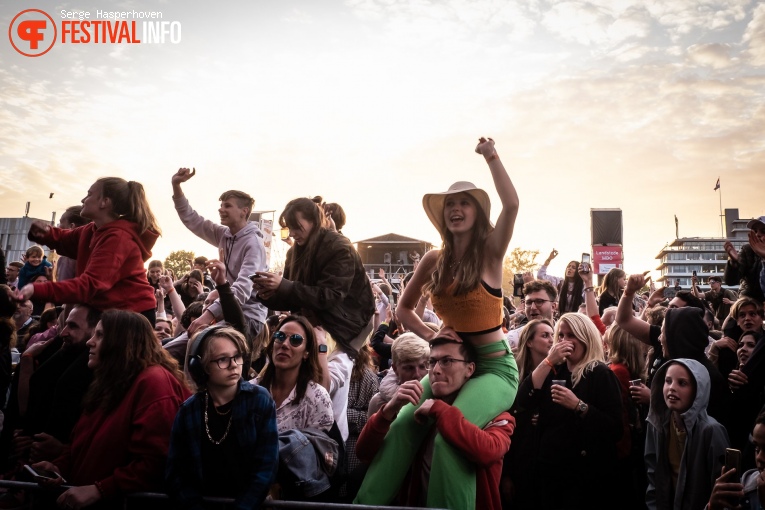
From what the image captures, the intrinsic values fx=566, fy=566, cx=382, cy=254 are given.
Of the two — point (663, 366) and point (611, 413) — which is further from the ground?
point (663, 366)

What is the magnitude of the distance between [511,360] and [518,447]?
1.31 m

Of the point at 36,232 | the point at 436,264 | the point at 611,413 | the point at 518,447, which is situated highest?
the point at 36,232

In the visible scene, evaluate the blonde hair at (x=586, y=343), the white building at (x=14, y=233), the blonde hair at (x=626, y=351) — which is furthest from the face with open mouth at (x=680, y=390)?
the white building at (x=14, y=233)

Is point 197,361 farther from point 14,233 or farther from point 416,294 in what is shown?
point 14,233

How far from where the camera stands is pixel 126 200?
4367mm

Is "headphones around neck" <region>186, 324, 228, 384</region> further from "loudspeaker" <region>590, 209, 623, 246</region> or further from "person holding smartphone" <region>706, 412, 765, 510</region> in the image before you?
"loudspeaker" <region>590, 209, 623, 246</region>

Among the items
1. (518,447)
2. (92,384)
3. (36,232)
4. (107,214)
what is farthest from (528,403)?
(36,232)

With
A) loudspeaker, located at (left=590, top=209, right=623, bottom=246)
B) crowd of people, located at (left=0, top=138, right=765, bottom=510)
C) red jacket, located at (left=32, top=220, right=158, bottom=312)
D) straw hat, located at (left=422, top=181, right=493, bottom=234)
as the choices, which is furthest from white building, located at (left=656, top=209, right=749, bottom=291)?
red jacket, located at (left=32, top=220, right=158, bottom=312)

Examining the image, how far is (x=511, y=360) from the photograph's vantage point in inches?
130

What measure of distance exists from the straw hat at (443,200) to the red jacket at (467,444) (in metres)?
1.23

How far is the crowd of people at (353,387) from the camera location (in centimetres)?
307

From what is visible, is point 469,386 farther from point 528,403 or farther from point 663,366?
point 663,366

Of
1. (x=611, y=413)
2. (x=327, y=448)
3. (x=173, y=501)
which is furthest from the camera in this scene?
(x=611, y=413)

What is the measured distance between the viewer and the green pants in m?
2.86
